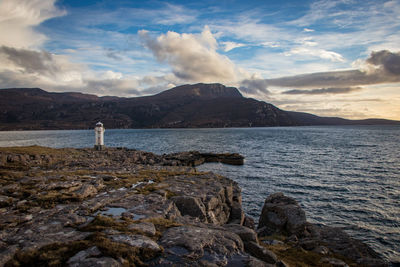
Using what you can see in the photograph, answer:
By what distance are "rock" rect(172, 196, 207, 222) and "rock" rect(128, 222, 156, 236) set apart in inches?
155

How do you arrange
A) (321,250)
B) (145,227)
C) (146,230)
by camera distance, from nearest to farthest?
(146,230), (145,227), (321,250)

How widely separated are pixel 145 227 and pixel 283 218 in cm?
1226

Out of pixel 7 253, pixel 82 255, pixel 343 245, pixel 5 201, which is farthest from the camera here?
pixel 343 245

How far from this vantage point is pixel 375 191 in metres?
27.4

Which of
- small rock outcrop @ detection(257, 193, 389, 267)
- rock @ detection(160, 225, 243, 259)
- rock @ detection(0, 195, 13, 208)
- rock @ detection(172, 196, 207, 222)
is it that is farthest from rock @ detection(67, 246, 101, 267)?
small rock outcrop @ detection(257, 193, 389, 267)

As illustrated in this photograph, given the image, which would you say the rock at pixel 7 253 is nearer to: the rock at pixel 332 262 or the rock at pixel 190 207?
the rock at pixel 190 207

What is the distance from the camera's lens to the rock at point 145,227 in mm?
→ 7130

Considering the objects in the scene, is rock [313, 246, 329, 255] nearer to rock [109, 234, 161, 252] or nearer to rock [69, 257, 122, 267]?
rock [109, 234, 161, 252]

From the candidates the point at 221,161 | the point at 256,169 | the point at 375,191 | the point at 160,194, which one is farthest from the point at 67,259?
the point at 221,161

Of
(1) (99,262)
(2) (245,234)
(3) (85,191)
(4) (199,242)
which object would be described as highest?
(1) (99,262)

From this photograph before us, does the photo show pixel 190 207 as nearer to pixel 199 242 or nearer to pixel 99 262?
pixel 199 242

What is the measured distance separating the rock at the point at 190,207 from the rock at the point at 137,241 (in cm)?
518

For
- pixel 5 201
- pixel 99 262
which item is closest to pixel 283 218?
pixel 99 262

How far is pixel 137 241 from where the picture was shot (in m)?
6.33
